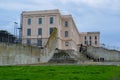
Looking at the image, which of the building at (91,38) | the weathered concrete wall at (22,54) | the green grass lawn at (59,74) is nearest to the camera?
the green grass lawn at (59,74)

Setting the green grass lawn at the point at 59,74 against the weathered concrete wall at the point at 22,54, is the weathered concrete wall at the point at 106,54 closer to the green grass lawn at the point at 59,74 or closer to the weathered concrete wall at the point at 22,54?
the weathered concrete wall at the point at 22,54

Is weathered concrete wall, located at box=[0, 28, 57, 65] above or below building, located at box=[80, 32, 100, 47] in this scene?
below

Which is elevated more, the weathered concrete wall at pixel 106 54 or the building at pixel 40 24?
the building at pixel 40 24

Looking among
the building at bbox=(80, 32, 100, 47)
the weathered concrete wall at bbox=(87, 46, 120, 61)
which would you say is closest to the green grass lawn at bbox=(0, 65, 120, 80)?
the weathered concrete wall at bbox=(87, 46, 120, 61)

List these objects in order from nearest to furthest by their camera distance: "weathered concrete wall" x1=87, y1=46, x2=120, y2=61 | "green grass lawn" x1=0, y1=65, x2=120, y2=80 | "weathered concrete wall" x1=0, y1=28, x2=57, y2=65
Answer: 1. "green grass lawn" x1=0, y1=65, x2=120, y2=80
2. "weathered concrete wall" x1=0, y1=28, x2=57, y2=65
3. "weathered concrete wall" x1=87, y1=46, x2=120, y2=61

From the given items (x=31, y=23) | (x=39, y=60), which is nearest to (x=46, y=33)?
(x=31, y=23)

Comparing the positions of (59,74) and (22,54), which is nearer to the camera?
(59,74)

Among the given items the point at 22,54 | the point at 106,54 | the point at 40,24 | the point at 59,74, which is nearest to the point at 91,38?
the point at 40,24

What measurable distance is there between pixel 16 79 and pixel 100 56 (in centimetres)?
5158

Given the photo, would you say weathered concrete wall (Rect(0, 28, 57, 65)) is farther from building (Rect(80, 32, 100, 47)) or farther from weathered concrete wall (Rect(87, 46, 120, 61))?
building (Rect(80, 32, 100, 47))

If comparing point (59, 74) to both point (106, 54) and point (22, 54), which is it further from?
point (106, 54)

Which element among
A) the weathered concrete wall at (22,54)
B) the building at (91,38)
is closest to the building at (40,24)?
the weathered concrete wall at (22,54)

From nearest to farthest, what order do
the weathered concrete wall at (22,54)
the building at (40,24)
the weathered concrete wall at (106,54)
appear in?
the weathered concrete wall at (22,54), the weathered concrete wall at (106,54), the building at (40,24)

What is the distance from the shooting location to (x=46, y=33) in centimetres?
7519
